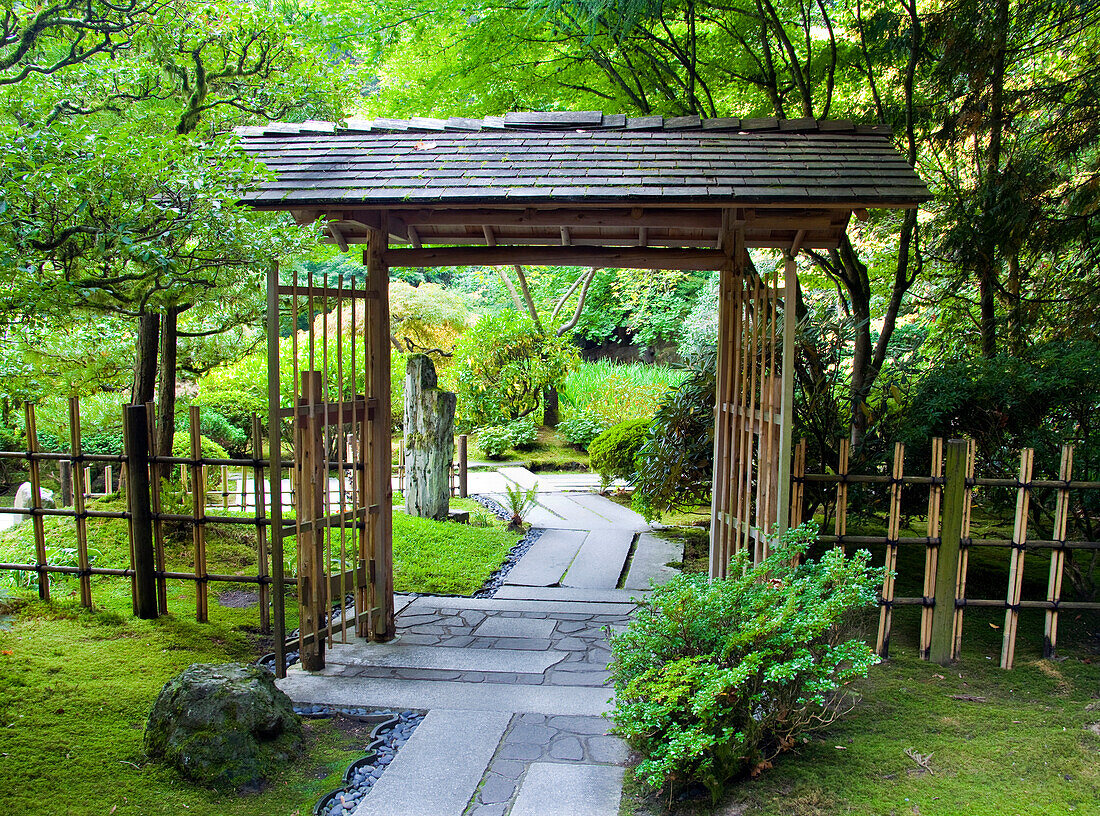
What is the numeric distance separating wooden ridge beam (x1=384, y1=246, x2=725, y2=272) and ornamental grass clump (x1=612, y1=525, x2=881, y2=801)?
90.1 inches

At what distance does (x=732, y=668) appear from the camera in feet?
9.76

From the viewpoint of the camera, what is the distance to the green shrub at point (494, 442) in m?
13.7

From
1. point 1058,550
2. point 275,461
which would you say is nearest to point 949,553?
point 1058,550

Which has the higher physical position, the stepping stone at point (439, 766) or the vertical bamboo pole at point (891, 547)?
the vertical bamboo pole at point (891, 547)

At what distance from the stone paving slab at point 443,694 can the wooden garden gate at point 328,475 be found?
24cm

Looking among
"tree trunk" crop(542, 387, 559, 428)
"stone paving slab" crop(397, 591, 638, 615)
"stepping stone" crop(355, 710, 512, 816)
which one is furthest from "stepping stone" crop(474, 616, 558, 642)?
"tree trunk" crop(542, 387, 559, 428)

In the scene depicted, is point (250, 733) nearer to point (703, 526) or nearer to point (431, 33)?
point (703, 526)

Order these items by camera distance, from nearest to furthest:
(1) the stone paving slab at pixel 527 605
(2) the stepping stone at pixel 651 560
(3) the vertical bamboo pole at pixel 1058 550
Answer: (3) the vertical bamboo pole at pixel 1058 550
(1) the stone paving slab at pixel 527 605
(2) the stepping stone at pixel 651 560

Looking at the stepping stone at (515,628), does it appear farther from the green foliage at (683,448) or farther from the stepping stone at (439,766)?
the green foliage at (683,448)

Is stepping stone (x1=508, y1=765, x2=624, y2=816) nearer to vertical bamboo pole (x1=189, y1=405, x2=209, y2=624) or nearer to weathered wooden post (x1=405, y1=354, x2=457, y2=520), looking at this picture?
vertical bamboo pole (x1=189, y1=405, x2=209, y2=624)

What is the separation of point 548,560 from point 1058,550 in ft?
13.9

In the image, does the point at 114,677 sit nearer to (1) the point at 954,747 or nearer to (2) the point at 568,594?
(2) the point at 568,594

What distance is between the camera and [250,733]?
329 cm

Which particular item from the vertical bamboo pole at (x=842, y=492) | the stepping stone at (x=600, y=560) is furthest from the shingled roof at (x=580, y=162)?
the stepping stone at (x=600, y=560)
